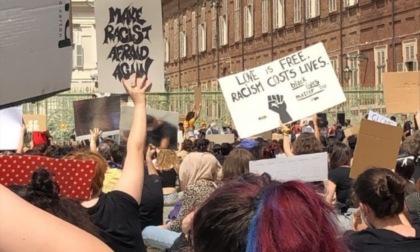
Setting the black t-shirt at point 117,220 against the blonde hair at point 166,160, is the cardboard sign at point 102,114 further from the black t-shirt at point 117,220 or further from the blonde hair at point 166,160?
the black t-shirt at point 117,220

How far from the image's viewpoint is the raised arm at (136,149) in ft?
12.8

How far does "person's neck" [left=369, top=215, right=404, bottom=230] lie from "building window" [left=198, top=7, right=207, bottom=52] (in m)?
58.7

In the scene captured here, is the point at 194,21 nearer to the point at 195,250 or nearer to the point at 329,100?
the point at 329,100

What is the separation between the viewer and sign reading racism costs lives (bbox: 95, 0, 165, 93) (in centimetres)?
730

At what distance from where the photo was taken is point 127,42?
7.44m

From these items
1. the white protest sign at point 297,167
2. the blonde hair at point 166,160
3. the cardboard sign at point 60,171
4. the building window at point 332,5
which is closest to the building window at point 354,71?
the building window at point 332,5

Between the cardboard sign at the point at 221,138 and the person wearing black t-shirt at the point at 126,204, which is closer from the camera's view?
the person wearing black t-shirt at the point at 126,204

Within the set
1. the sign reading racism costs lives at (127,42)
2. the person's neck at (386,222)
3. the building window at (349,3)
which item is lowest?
the person's neck at (386,222)

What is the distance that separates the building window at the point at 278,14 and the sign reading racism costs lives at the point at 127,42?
140 feet

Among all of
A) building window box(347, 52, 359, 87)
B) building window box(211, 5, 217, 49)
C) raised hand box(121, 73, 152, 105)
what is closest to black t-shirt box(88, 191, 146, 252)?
raised hand box(121, 73, 152, 105)

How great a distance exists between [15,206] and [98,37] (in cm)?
570

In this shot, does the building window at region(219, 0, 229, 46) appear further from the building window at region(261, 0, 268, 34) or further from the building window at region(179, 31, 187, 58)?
the building window at region(179, 31, 187, 58)

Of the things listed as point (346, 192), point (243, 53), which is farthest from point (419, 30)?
point (346, 192)

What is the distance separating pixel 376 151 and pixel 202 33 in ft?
184
